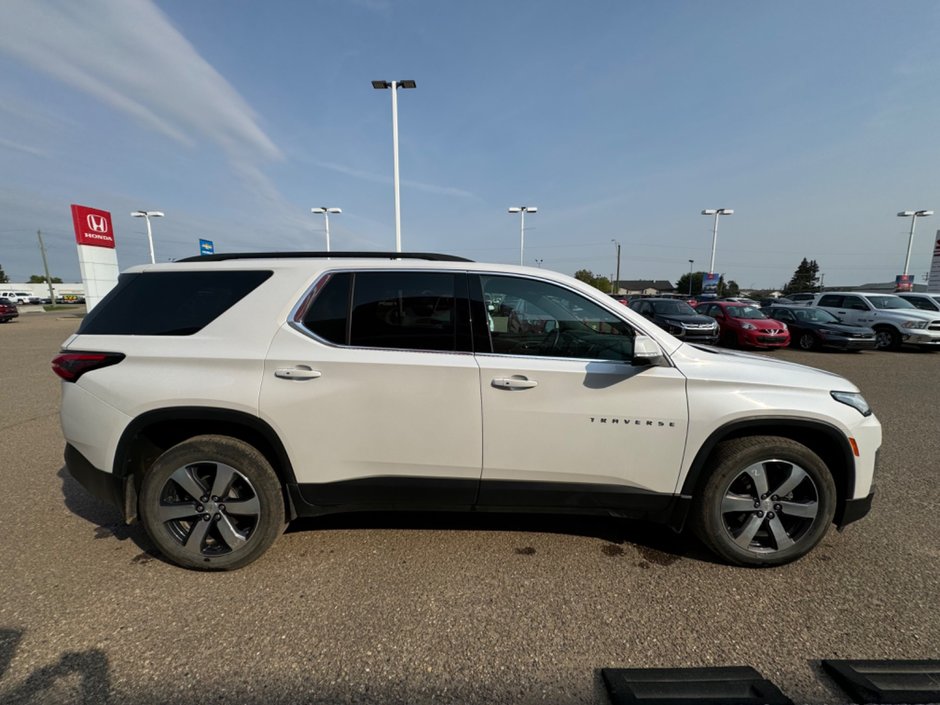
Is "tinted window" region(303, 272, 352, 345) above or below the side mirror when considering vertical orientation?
above

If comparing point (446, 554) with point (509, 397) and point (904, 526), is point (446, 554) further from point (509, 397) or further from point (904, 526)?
point (904, 526)

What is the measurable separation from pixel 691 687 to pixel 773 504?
1242mm

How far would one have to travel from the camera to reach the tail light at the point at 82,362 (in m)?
2.41

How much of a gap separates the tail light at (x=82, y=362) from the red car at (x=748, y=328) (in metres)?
14.3

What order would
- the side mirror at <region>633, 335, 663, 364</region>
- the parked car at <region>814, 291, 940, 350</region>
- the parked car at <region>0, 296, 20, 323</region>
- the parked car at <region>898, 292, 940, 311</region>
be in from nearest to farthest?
1. the side mirror at <region>633, 335, 663, 364</region>
2. the parked car at <region>814, 291, 940, 350</region>
3. the parked car at <region>898, 292, 940, 311</region>
4. the parked car at <region>0, 296, 20, 323</region>

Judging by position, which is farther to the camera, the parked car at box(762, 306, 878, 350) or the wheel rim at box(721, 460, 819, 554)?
the parked car at box(762, 306, 878, 350)

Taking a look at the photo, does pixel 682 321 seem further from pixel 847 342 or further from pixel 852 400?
pixel 852 400

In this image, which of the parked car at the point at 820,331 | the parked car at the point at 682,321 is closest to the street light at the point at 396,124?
the parked car at the point at 682,321

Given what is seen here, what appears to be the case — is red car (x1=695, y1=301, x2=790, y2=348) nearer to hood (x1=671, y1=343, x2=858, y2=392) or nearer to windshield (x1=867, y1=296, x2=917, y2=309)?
windshield (x1=867, y1=296, x2=917, y2=309)

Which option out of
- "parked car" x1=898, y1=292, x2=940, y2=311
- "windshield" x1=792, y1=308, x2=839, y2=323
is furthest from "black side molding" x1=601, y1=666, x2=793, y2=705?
"parked car" x1=898, y1=292, x2=940, y2=311

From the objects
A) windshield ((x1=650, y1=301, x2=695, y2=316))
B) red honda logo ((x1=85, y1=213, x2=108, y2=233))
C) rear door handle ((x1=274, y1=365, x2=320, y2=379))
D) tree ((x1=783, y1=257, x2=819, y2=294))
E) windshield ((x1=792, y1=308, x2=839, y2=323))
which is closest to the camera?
rear door handle ((x1=274, y1=365, x2=320, y2=379))

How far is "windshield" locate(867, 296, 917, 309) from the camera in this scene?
1297 cm

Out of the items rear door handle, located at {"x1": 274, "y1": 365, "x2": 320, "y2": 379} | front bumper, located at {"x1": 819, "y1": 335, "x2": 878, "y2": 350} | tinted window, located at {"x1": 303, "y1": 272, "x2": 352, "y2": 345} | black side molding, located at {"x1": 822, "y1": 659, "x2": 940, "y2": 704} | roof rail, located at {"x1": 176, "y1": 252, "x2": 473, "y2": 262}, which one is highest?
roof rail, located at {"x1": 176, "y1": 252, "x2": 473, "y2": 262}

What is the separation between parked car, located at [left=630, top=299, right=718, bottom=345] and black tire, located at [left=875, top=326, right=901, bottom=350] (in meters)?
4.56
